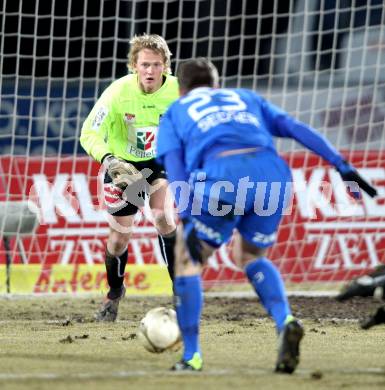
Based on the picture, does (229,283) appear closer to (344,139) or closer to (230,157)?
(344,139)

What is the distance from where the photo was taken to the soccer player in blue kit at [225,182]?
5141 mm

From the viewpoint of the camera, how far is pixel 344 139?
1166 centimetres

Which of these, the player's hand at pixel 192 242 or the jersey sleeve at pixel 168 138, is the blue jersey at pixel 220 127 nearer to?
the jersey sleeve at pixel 168 138

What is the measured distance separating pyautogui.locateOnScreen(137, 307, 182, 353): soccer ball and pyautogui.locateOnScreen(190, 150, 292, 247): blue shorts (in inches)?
34.5

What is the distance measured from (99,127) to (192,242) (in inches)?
102

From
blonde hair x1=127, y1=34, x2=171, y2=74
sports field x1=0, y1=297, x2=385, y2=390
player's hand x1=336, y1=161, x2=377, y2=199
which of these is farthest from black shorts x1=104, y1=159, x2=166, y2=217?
player's hand x1=336, y1=161, x2=377, y2=199

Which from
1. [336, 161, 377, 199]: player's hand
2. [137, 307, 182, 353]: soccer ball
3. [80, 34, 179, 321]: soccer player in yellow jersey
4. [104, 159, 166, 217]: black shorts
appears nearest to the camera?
[336, 161, 377, 199]: player's hand

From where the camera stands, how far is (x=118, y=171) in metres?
7.07

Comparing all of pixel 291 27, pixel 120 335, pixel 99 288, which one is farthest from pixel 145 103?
pixel 291 27

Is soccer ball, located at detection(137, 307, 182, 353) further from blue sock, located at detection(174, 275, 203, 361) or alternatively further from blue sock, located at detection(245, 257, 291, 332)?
blue sock, located at detection(245, 257, 291, 332)

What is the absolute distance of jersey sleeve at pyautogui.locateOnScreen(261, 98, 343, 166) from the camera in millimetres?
5191

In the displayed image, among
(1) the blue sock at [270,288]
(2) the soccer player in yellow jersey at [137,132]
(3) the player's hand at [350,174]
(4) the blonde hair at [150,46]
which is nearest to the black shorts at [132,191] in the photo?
(2) the soccer player in yellow jersey at [137,132]

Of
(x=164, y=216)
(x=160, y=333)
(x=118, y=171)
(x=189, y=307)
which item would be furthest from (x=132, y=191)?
(x=189, y=307)

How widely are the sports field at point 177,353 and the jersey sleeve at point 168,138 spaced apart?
1.10m
